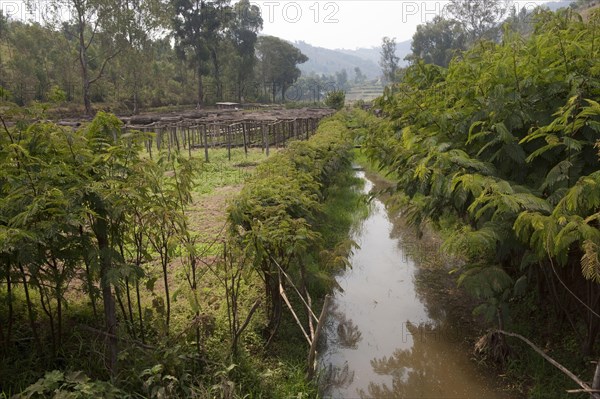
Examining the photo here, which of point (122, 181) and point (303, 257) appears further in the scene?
point (303, 257)

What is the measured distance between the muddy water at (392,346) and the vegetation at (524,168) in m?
0.56

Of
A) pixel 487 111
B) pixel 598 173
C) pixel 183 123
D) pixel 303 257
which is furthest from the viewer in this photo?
pixel 183 123

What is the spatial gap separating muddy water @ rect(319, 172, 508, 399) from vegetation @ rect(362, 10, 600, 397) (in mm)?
563

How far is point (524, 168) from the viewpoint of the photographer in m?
4.47

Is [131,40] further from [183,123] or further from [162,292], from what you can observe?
[162,292]

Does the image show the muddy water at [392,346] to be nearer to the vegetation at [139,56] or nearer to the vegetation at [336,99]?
the vegetation at [139,56]

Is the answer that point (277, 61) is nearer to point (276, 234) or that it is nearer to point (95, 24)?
point (95, 24)

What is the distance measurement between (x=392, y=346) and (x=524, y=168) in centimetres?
282

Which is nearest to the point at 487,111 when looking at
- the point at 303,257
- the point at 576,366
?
the point at 303,257

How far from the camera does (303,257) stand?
5.16 metres

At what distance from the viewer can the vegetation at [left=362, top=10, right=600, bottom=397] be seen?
3398 mm

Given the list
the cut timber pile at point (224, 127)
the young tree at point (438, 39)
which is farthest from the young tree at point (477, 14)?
the cut timber pile at point (224, 127)

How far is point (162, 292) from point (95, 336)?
184 cm

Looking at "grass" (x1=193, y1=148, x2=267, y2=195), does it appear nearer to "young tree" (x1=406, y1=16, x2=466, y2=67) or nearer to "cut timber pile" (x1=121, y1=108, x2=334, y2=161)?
"cut timber pile" (x1=121, y1=108, x2=334, y2=161)
